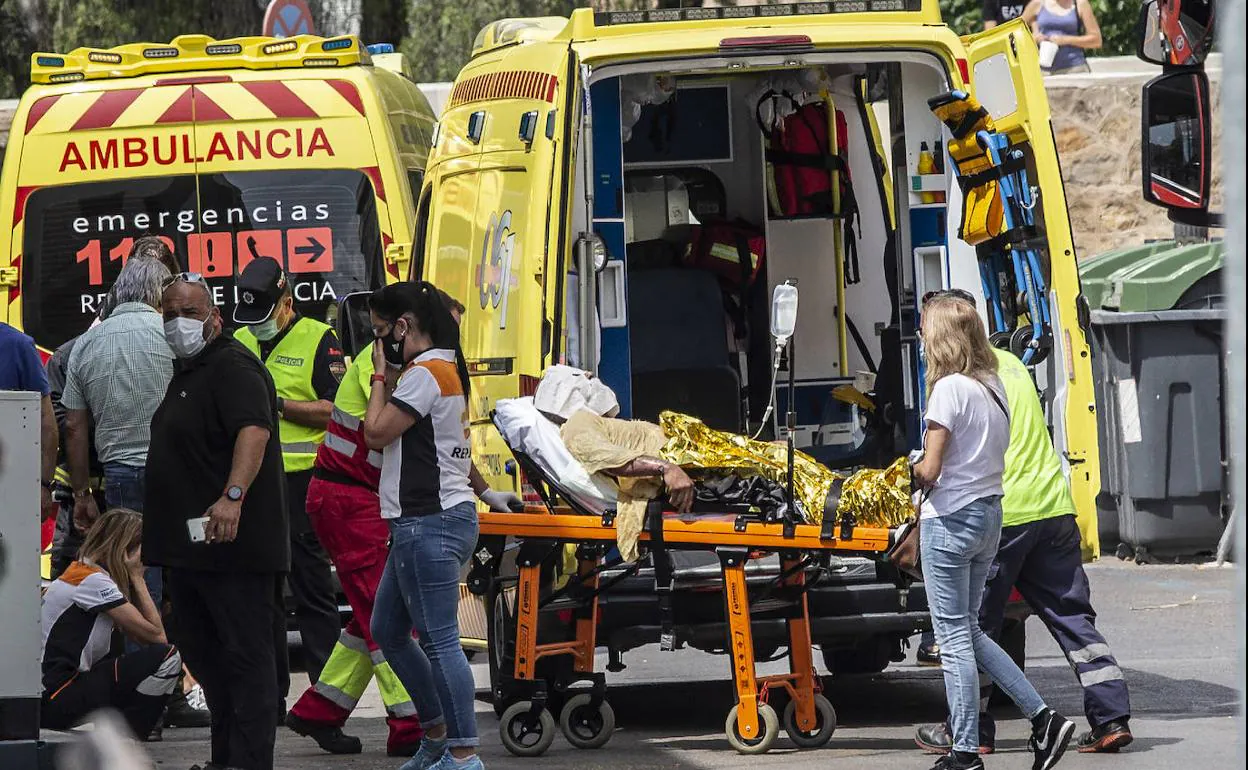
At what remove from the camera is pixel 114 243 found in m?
8.81

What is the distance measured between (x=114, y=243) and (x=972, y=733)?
4384mm

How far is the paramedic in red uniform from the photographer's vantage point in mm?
6562

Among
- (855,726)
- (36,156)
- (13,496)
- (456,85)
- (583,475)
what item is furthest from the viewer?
(36,156)

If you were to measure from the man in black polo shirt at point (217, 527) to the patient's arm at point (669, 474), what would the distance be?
3.66 feet

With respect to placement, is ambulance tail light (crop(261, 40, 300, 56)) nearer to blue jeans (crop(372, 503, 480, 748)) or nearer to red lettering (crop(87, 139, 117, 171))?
red lettering (crop(87, 139, 117, 171))

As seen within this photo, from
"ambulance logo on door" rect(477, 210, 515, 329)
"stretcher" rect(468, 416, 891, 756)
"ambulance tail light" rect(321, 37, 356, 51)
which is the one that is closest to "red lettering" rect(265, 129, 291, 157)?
"ambulance tail light" rect(321, 37, 356, 51)

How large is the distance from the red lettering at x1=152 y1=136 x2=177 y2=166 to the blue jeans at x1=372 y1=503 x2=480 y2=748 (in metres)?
3.29

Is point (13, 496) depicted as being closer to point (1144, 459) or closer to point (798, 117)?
point (798, 117)

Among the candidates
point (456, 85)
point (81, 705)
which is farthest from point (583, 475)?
point (456, 85)

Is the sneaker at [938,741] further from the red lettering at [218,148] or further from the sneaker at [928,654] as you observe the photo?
the red lettering at [218,148]

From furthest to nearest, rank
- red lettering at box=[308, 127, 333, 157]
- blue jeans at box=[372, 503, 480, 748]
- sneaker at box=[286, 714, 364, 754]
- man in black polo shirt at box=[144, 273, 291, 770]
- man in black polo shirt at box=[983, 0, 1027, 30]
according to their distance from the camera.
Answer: man in black polo shirt at box=[983, 0, 1027, 30] < red lettering at box=[308, 127, 333, 157] < sneaker at box=[286, 714, 364, 754] < blue jeans at box=[372, 503, 480, 748] < man in black polo shirt at box=[144, 273, 291, 770]

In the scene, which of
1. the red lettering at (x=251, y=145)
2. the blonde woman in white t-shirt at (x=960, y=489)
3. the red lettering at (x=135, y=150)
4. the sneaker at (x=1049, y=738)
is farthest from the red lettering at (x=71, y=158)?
the sneaker at (x=1049, y=738)

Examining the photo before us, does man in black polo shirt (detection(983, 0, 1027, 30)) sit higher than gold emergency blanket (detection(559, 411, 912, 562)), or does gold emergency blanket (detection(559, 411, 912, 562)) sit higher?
man in black polo shirt (detection(983, 0, 1027, 30))

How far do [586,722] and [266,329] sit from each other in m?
1.75
